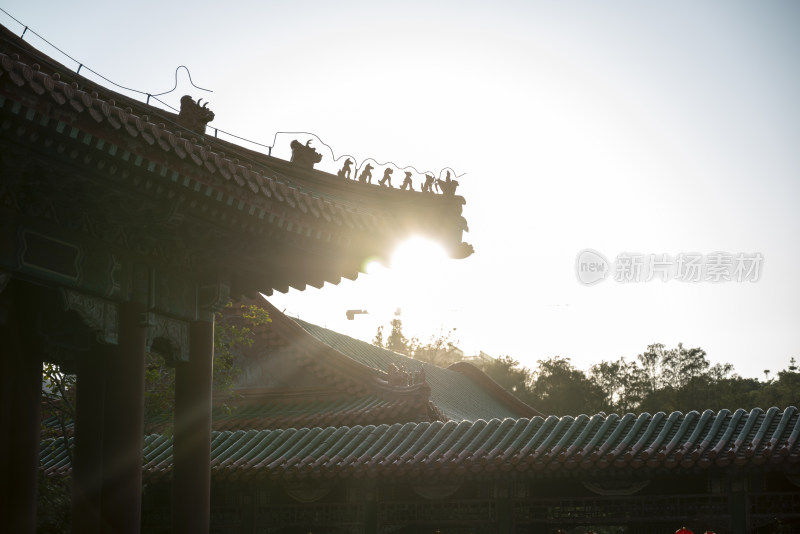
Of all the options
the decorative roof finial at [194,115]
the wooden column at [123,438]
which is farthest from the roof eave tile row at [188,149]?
the wooden column at [123,438]

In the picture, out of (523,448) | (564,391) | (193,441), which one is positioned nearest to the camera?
(193,441)

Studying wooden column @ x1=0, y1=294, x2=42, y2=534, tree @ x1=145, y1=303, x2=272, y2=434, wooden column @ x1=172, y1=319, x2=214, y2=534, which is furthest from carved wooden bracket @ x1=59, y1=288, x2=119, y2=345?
tree @ x1=145, y1=303, x2=272, y2=434

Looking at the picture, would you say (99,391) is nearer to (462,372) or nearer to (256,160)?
(256,160)

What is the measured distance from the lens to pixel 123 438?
7414 millimetres

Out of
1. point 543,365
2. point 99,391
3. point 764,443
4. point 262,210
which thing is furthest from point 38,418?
point 543,365

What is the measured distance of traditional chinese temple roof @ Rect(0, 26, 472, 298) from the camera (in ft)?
20.3

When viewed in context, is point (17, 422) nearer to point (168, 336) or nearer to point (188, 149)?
point (168, 336)

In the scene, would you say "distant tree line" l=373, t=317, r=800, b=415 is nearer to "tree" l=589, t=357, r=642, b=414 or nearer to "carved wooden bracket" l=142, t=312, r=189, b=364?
"tree" l=589, t=357, r=642, b=414

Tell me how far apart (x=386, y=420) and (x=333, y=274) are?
381 inches

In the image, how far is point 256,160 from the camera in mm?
8969

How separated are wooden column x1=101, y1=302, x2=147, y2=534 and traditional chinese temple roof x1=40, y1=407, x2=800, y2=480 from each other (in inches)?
255

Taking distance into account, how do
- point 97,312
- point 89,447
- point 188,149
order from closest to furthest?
point 188,149 → point 97,312 → point 89,447

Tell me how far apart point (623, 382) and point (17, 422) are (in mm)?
51284

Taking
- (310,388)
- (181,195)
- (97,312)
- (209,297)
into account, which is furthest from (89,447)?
(310,388)
